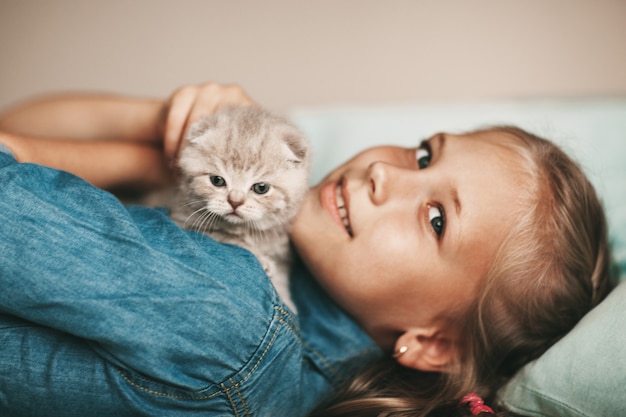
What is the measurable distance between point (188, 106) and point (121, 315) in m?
0.66

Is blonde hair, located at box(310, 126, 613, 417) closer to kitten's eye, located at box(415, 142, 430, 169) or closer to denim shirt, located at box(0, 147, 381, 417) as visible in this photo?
kitten's eye, located at box(415, 142, 430, 169)

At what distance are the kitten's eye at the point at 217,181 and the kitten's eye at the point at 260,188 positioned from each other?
0.08 m

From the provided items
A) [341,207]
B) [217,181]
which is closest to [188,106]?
[217,181]

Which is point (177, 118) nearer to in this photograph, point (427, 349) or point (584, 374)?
point (427, 349)

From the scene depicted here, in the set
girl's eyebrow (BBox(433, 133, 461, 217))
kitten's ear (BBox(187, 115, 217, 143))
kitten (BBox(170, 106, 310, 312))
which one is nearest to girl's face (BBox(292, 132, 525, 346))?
girl's eyebrow (BBox(433, 133, 461, 217))

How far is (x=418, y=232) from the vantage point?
42.8 inches

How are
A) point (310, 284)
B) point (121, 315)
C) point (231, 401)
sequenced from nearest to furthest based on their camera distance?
point (121, 315) → point (231, 401) → point (310, 284)

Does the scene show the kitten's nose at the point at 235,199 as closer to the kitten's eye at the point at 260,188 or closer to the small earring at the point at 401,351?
the kitten's eye at the point at 260,188

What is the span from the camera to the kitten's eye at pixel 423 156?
4.02ft

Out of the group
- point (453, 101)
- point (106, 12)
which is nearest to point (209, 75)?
point (106, 12)

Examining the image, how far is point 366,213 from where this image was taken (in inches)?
43.6

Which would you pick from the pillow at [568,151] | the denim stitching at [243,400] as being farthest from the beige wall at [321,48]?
the denim stitching at [243,400]

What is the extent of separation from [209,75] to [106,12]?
0.60 metres

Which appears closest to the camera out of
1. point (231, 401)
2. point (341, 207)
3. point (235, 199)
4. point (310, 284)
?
point (231, 401)
